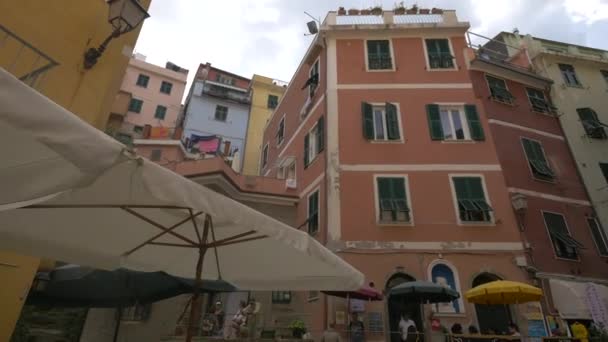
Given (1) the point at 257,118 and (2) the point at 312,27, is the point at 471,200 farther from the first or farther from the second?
(1) the point at 257,118

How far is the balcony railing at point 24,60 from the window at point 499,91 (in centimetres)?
1465

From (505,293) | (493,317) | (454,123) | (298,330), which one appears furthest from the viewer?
(454,123)

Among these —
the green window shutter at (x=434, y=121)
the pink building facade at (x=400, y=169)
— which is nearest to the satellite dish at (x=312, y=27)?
the pink building facade at (x=400, y=169)

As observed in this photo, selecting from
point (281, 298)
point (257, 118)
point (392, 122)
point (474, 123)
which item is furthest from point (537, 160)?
point (257, 118)

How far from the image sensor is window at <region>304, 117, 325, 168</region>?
14.2 m

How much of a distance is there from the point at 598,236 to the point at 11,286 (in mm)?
16760

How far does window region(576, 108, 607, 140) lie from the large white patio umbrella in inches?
682

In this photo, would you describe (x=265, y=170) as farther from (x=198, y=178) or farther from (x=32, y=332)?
(x=32, y=332)

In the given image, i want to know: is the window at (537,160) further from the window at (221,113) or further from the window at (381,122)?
the window at (221,113)

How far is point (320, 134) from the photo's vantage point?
14.4 meters

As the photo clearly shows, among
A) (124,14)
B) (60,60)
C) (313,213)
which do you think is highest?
(313,213)

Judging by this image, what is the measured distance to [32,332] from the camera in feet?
33.6

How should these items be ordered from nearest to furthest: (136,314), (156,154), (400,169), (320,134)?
(400,169)
(136,314)
(320,134)
(156,154)

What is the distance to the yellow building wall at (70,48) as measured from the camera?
468 centimetres
